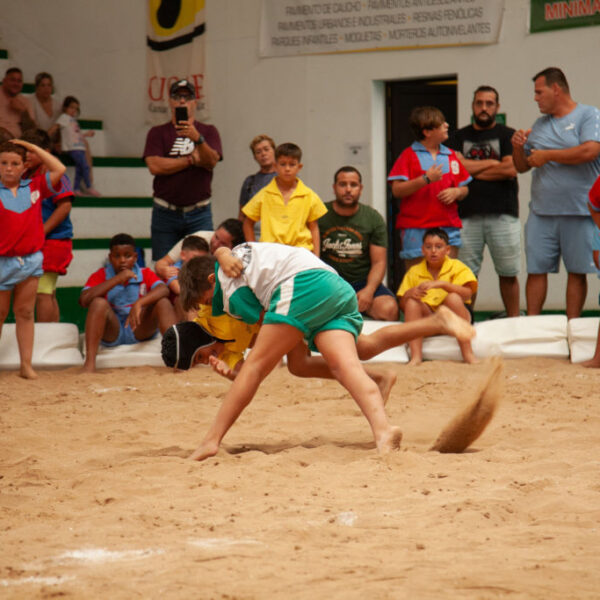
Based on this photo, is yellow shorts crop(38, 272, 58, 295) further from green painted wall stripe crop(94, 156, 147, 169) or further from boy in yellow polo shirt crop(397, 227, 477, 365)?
green painted wall stripe crop(94, 156, 147, 169)

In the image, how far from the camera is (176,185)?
7.86 metres

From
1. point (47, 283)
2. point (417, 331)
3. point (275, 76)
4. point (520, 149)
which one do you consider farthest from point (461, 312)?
point (275, 76)

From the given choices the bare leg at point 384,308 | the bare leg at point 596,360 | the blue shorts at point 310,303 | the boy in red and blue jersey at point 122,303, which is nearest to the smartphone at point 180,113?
the boy in red and blue jersey at point 122,303

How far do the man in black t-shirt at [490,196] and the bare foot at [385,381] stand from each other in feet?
10.2

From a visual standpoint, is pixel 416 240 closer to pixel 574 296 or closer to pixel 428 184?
pixel 428 184

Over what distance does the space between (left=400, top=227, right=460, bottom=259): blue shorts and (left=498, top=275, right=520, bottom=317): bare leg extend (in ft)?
1.84

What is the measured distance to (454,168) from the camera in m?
7.36

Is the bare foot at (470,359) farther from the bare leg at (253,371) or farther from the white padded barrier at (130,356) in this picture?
the bare leg at (253,371)

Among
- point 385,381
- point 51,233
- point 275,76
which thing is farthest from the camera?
point 275,76

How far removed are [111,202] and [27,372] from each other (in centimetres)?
475

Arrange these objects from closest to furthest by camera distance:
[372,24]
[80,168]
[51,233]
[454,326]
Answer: [454,326]
[51,233]
[372,24]
[80,168]

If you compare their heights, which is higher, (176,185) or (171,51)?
(171,51)

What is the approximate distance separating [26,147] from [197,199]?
5.36ft

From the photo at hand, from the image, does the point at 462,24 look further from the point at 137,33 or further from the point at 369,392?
the point at 369,392
